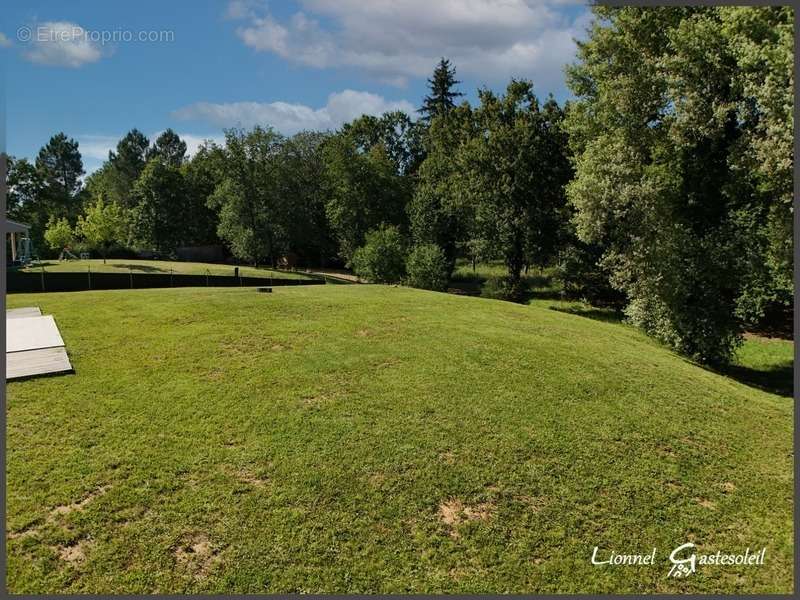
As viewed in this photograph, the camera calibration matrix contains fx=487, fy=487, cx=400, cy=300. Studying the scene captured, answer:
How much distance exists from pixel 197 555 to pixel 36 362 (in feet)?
20.9

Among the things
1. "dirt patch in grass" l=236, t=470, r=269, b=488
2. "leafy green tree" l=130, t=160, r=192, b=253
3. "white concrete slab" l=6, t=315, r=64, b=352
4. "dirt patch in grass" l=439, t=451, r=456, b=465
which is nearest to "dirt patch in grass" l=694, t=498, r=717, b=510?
"dirt patch in grass" l=439, t=451, r=456, b=465

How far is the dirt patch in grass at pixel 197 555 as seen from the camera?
17.1 feet

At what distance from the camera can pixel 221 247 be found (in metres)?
55.2

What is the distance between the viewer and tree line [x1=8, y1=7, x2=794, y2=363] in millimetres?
17047

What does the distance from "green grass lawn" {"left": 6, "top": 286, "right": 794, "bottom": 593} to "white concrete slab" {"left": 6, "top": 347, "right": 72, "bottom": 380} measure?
27 centimetres

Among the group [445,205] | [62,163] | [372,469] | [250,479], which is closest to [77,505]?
[250,479]

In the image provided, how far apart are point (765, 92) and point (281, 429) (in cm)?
1608

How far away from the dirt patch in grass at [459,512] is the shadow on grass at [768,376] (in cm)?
1376

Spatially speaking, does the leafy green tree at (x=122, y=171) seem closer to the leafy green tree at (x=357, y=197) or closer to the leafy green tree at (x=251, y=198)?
the leafy green tree at (x=251, y=198)

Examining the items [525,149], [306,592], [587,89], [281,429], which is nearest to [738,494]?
[306,592]

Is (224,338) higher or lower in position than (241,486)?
higher

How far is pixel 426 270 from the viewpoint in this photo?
32.8 meters

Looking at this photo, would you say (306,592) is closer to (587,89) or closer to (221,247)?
(587,89)

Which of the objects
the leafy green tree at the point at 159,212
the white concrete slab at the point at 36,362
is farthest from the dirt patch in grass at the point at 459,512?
the leafy green tree at the point at 159,212
